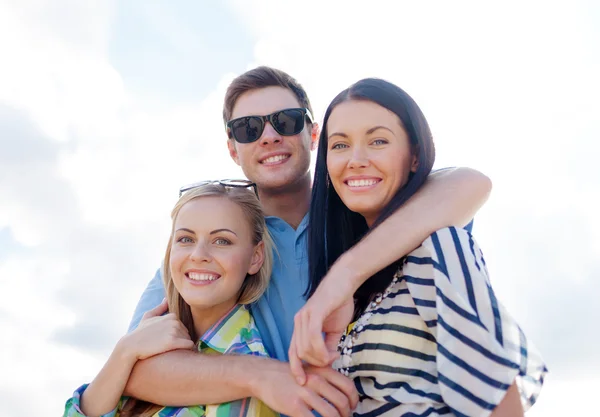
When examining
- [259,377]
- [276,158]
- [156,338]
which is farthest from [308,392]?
[276,158]

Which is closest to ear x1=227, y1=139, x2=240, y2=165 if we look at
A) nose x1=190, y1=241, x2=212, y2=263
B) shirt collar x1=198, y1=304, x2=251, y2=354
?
nose x1=190, y1=241, x2=212, y2=263

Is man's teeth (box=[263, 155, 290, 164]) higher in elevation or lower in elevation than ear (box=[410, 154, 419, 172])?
lower

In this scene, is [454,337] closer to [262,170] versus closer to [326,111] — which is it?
[326,111]

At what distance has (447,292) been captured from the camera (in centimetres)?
307

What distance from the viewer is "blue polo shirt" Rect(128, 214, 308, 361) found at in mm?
4699

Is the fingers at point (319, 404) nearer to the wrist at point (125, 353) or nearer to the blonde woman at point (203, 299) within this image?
the blonde woman at point (203, 299)

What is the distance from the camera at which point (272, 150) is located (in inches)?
238

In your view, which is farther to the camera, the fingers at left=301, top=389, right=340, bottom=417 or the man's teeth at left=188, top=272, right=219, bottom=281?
the man's teeth at left=188, top=272, right=219, bottom=281

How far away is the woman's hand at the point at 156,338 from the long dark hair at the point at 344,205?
37.7 inches

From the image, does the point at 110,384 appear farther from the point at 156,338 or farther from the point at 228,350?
the point at 228,350

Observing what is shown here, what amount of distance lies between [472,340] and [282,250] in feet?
8.22

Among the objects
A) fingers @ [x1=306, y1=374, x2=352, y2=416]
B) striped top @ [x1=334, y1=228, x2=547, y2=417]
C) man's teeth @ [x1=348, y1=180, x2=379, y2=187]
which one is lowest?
fingers @ [x1=306, y1=374, x2=352, y2=416]

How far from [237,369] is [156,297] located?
5.02 ft

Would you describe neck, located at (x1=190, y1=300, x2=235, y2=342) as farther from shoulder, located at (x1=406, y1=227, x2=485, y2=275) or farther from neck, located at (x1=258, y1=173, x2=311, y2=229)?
shoulder, located at (x1=406, y1=227, x2=485, y2=275)
